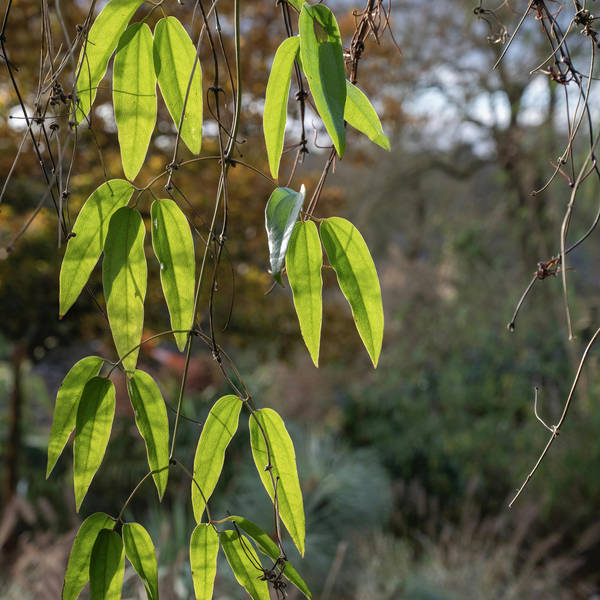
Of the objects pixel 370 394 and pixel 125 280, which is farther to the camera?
pixel 370 394

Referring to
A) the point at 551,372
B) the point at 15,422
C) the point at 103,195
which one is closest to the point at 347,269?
the point at 103,195

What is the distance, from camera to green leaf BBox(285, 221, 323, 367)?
0.59 metres

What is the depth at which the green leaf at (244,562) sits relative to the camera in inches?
22.6

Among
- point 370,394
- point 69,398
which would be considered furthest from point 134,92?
point 370,394

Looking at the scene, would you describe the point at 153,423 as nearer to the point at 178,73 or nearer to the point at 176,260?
the point at 176,260

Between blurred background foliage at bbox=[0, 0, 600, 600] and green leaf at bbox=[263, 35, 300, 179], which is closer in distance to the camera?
green leaf at bbox=[263, 35, 300, 179]

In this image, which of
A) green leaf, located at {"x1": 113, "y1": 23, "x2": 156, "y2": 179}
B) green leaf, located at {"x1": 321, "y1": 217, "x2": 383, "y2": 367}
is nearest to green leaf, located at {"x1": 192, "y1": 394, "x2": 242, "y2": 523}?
green leaf, located at {"x1": 321, "y1": 217, "x2": 383, "y2": 367}

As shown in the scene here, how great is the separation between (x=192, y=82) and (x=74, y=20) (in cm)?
331

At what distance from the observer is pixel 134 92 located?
0.61 meters

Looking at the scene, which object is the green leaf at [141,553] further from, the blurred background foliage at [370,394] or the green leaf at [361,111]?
the blurred background foliage at [370,394]

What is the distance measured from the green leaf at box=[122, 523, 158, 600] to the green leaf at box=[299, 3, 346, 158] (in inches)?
13.2

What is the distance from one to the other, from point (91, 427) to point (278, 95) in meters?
0.31

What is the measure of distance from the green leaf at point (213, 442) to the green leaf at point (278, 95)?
19 cm

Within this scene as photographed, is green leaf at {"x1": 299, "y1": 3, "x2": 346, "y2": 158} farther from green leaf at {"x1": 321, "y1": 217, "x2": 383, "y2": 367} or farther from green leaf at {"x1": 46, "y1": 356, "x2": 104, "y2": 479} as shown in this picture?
green leaf at {"x1": 46, "y1": 356, "x2": 104, "y2": 479}
